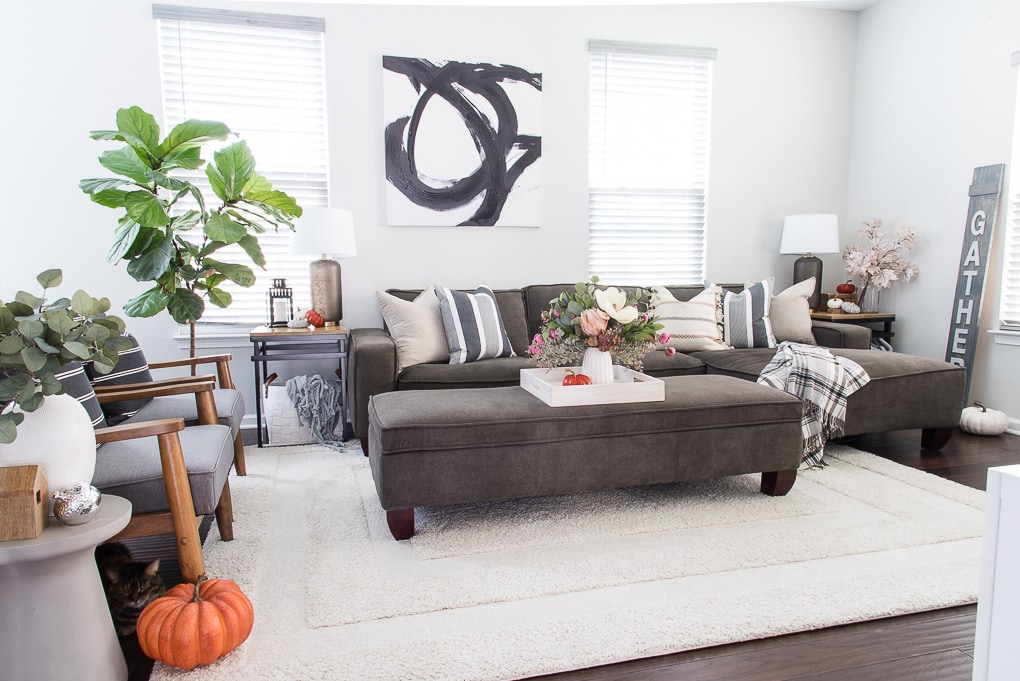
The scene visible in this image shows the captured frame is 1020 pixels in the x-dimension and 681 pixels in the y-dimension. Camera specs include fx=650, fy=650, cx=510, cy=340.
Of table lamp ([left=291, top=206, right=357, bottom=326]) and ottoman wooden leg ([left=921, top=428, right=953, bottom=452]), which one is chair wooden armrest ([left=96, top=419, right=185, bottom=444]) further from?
ottoman wooden leg ([left=921, top=428, right=953, bottom=452])

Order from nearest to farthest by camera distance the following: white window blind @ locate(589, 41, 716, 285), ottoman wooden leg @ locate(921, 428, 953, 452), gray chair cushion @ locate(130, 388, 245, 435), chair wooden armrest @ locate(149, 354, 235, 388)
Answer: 1. gray chair cushion @ locate(130, 388, 245, 435)
2. chair wooden armrest @ locate(149, 354, 235, 388)
3. ottoman wooden leg @ locate(921, 428, 953, 452)
4. white window blind @ locate(589, 41, 716, 285)

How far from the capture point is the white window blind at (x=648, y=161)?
14.7 ft

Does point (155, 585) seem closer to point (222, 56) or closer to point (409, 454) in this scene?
point (409, 454)

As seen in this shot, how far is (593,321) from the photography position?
7.92 ft

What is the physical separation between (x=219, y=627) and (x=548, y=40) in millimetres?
3936

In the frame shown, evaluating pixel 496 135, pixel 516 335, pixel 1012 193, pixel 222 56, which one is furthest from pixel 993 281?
pixel 222 56

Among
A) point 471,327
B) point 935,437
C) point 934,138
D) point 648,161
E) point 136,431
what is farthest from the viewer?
point 648,161

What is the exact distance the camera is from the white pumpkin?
3.70 m

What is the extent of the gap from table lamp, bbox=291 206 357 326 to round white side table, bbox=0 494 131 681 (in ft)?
7.49

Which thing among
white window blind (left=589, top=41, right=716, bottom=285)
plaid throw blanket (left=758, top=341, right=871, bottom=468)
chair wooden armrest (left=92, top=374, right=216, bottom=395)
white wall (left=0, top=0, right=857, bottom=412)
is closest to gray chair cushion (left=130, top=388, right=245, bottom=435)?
chair wooden armrest (left=92, top=374, right=216, bottom=395)

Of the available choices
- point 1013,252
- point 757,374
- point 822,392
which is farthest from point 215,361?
point 1013,252

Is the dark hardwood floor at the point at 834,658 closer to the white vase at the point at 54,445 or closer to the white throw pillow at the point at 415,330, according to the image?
the white vase at the point at 54,445

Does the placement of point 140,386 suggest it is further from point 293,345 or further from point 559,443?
point 559,443

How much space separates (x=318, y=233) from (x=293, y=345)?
2.20 feet
